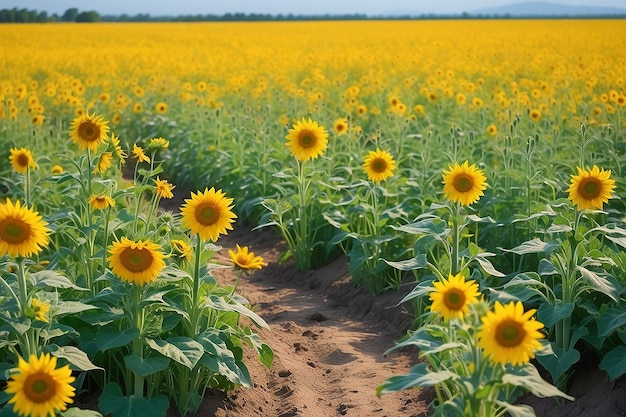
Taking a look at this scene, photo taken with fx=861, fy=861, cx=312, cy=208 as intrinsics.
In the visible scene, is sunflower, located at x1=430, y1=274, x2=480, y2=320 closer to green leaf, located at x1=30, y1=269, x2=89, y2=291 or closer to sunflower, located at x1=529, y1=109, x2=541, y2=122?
green leaf, located at x1=30, y1=269, x2=89, y2=291

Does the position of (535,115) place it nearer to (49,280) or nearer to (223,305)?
(223,305)

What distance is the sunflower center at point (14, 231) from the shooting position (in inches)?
132

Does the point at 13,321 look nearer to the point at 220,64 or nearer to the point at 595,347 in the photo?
the point at 595,347

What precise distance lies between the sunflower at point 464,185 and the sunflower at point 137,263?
1647 mm

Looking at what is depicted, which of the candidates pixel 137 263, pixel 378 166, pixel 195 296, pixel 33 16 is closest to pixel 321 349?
pixel 378 166

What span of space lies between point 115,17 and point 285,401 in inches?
2683

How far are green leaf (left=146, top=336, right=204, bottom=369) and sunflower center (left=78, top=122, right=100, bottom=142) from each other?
1383 millimetres

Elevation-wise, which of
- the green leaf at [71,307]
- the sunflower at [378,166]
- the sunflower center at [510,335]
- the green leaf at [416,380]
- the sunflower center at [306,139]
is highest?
the sunflower center at [510,335]

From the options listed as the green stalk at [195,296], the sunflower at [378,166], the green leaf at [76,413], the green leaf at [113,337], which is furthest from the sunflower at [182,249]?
the sunflower at [378,166]

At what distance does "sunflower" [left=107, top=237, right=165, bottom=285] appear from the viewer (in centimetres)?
365

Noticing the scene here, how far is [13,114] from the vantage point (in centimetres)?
945

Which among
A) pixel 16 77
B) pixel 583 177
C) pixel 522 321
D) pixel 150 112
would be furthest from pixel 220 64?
pixel 522 321

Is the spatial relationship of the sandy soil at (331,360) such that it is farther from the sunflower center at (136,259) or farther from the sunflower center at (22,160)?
the sunflower center at (22,160)

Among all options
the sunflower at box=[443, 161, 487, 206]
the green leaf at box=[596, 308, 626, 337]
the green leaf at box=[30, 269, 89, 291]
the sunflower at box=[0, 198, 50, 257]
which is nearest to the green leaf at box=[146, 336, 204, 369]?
the green leaf at box=[30, 269, 89, 291]
